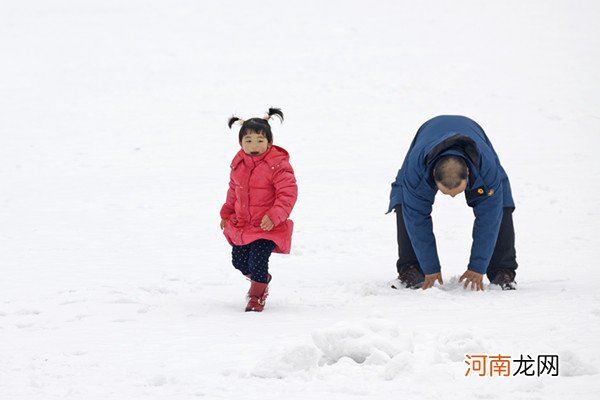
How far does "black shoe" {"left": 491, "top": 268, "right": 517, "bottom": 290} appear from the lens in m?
6.67

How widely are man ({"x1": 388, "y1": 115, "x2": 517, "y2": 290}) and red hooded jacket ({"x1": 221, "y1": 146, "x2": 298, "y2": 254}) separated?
3.31 ft

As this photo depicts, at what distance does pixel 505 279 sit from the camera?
6.71m

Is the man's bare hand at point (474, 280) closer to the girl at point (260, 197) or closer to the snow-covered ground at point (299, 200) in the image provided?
the snow-covered ground at point (299, 200)

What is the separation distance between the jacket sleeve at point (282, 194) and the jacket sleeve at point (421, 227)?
1.04m

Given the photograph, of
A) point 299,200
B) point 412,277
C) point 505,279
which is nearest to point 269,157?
point 412,277

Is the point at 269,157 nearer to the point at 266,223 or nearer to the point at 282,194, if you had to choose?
the point at 282,194

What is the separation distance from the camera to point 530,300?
19.3ft

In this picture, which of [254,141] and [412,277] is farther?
[412,277]

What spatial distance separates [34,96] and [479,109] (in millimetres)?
8959

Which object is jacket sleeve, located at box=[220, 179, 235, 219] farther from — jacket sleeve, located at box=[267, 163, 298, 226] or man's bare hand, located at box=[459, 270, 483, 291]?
man's bare hand, located at box=[459, 270, 483, 291]

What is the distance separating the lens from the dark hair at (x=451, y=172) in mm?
5691

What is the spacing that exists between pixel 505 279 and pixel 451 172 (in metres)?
1.43

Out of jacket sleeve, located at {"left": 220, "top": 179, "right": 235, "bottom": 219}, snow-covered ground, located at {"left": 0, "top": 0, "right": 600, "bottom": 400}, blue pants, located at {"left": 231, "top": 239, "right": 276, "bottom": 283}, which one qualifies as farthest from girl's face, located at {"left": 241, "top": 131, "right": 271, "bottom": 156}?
snow-covered ground, located at {"left": 0, "top": 0, "right": 600, "bottom": 400}

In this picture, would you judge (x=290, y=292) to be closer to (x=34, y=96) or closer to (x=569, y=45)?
(x=34, y=96)
